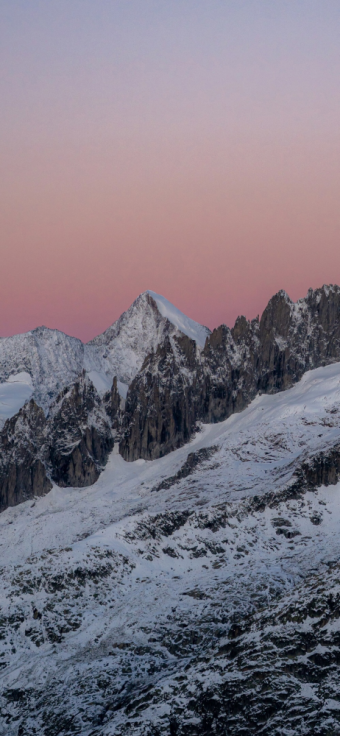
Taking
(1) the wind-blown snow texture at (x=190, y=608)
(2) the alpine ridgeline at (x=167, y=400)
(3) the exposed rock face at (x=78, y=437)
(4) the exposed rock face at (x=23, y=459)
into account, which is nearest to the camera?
(1) the wind-blown snow texture at (x=190, y=608)

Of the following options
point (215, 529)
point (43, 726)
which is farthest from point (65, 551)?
point (43, 726)

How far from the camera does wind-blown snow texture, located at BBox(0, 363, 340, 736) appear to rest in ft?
134

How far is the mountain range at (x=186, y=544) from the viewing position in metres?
42.4

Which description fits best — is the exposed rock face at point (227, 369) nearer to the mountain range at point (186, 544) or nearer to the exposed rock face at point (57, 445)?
the mountain range at point (186, 544)

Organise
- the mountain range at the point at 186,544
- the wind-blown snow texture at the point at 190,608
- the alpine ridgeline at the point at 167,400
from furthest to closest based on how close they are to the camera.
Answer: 1. the alpine ridgeline at the point at 167,400
2. the mountain range at the point at 186,544
3. the wind-blown snow texture at the point at 190,608

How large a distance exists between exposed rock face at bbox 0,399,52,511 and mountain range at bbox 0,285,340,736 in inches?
13.9

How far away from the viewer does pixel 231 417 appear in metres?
A: 156

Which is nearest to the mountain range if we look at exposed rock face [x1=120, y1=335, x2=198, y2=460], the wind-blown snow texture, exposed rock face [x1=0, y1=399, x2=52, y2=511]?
the wind-blown snow texture

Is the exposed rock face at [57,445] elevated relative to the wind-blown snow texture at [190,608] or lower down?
elevated

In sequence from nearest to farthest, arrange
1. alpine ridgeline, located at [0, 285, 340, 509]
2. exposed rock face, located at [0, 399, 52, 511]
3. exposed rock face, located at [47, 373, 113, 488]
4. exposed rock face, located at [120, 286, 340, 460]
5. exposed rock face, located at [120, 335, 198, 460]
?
exposed rock face, located at [0, 399, 52, 511], exposed rock face, located at [47, 373, 113, 488], alpine ridgeline, located at [0, 285, 340, 509], exposed rock face, located at [120, 335, 198, 460], exposed rock face, located at [120, 286, 340, 460]

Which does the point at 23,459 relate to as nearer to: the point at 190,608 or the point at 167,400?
the point at 167,400

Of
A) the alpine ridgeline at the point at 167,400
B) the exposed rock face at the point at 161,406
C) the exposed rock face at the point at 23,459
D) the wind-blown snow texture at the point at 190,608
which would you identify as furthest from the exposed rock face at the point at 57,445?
the wind-blown snow texture at the point at 190,608

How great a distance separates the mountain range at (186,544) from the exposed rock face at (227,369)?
422mm

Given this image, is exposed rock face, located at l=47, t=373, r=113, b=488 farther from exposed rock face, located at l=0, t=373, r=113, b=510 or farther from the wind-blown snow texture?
the wind-blown snow texture
